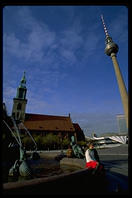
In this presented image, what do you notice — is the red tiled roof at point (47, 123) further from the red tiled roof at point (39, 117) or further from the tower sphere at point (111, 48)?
the tower sphere at point (111, 48)

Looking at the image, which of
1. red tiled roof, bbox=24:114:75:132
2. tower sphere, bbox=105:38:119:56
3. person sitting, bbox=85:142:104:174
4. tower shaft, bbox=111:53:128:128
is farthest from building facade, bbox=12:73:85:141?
person sitting, bbox=85:142:104:174

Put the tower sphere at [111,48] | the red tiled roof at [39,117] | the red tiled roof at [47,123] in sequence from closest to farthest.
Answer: the tower sphere at [111,48] < the red tiled roof at [47,123] < the red tiled roof at [39,117]

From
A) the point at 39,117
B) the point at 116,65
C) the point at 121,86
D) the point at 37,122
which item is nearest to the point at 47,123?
the point at 37,122

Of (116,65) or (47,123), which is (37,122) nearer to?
(47,123)

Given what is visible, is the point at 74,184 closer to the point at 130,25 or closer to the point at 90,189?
the point at 90,189

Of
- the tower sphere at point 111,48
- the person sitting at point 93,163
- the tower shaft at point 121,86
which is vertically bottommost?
the person sitting at point 93,163

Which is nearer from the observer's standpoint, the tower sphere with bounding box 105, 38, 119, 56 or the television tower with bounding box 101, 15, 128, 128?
the television tower with bounding box 101, 15, 128, 128

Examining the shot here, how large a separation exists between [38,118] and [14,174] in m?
65.1

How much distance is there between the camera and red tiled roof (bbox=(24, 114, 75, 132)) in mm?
61656

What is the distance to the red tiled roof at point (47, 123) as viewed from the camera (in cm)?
6166

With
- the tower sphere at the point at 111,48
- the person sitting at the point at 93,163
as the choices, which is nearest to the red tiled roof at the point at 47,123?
the tower sphere at the point at 111,48

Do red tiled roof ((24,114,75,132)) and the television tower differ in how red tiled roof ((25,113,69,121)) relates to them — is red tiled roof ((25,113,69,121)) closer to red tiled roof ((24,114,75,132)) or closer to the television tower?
red tiled roof ((24,114,75,132))

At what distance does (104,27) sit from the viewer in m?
26.6

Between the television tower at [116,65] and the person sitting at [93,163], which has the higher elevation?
the television tower at [116,65]
